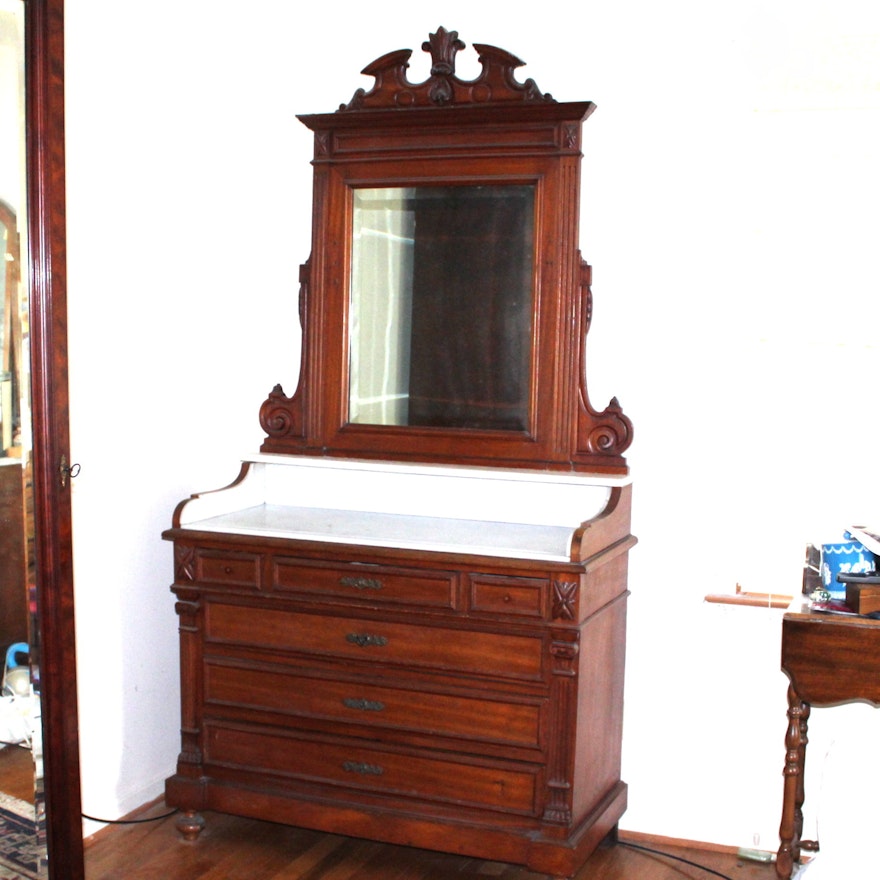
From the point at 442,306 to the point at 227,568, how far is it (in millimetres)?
957

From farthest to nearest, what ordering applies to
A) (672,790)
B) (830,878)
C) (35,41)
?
(672,790) < (35,41) < (830,878)

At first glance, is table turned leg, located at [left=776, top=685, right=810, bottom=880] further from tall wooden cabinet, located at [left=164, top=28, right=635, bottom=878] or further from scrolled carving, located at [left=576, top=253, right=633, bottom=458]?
scrolled carving, located at [left=576, top=253, right=633, bottom=458]

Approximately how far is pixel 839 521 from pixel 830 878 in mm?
1343

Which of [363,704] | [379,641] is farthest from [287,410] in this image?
[363,704]

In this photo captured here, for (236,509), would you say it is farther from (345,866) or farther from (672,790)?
(672,790)

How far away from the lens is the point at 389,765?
2898mm

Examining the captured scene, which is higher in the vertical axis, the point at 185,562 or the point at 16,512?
the point at 16,512

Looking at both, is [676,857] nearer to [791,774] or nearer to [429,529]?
[791,774]

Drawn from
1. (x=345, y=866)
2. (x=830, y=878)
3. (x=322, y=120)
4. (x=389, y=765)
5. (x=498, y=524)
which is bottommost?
(x=345, y=866)

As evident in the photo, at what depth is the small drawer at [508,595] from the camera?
272 centimetres

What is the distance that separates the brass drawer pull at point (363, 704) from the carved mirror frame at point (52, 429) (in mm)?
683

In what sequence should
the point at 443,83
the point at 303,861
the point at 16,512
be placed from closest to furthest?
the point at 16,512
the point at 303,861
the point at 443,83

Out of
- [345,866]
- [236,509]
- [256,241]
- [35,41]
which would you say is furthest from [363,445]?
[35,41]

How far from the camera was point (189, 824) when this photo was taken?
122 inches
